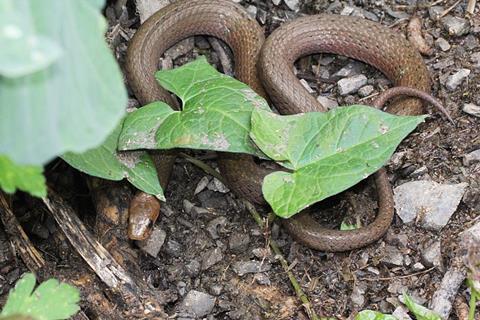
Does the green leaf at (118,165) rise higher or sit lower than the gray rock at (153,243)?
higher

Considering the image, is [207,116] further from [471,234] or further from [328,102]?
[471,234]

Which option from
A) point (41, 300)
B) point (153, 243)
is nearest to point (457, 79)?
point (153, 243)

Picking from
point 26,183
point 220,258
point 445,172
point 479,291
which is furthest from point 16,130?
point 445,172

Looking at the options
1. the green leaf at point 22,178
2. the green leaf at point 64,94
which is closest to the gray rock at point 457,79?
the green leaf at point 22,178

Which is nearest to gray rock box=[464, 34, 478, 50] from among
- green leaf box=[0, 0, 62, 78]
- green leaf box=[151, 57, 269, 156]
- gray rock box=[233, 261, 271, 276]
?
green leaf box=[151, 57, 269, 156]

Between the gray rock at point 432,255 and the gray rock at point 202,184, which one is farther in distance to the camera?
the gray rock at point 202,184

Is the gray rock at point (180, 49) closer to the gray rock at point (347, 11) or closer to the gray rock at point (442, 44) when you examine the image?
the gray rock at point (347, 11)

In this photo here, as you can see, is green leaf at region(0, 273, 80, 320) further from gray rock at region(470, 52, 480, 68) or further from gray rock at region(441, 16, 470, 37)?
gray rock at region(441, 16, 470, 37)
